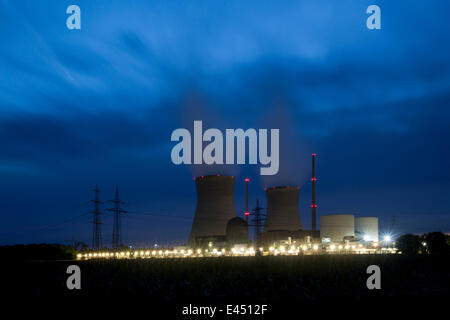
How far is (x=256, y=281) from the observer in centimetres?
1140

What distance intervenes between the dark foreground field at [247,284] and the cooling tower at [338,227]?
29281 millimetres

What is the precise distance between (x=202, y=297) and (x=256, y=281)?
2.77 m

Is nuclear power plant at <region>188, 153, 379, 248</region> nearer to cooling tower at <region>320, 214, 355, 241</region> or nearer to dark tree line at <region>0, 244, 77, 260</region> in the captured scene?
cooling tower at <region>320, 214, 355, 241</region>

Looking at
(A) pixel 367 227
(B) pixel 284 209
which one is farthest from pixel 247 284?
(B) pixel 284 209

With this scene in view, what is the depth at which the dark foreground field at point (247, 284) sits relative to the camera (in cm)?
901

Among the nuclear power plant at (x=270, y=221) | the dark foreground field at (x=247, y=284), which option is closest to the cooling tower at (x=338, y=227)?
the nuclear power plant at (x=270, y=221)

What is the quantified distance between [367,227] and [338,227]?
375cm

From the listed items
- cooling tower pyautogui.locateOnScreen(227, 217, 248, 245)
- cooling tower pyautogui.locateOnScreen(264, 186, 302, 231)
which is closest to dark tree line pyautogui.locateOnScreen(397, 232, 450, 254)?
cooling tower pyautogui.locateOnScreen(227, 217, 248, 245)

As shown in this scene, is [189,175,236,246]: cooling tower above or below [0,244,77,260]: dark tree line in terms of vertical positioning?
above

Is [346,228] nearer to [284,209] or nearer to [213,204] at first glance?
[284,209]

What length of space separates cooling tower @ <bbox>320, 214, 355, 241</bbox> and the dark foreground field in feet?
96.1

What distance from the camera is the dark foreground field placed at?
355 inches
